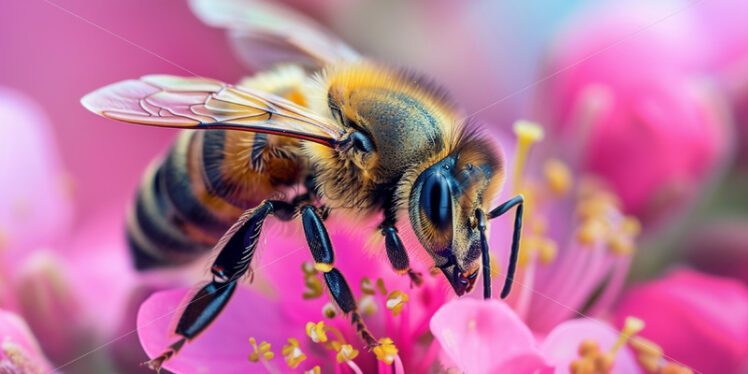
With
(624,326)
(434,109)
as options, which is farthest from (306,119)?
(624,326)

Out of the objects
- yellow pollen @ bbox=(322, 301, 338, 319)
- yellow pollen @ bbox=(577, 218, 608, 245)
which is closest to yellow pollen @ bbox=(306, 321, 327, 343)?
yellow pollen @ bbox=(322, 301, 338, 319)

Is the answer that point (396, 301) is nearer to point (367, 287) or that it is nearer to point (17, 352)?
point (367, 287)

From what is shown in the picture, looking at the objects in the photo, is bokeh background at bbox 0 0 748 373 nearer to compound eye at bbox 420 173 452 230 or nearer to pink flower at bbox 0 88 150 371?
pink flower at bbox 0 88 150 371

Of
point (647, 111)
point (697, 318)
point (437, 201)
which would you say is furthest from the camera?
point (647, 111)

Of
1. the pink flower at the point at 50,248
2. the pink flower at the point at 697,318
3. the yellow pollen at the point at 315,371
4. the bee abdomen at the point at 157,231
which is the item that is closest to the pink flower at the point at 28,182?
the pink flower at the point at 50,248

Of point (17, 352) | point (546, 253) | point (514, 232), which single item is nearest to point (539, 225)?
point (546, 253)

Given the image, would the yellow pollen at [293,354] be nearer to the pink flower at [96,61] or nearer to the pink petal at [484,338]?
the pink petal at [484,338]
